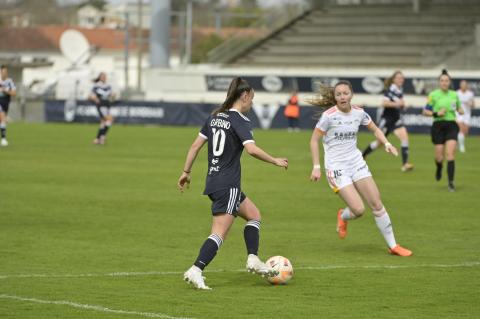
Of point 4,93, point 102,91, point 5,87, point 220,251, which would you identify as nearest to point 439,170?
point 220,251

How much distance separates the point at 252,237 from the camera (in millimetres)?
11297

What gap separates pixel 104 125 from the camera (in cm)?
3516

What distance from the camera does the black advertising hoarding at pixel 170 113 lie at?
4988 cm

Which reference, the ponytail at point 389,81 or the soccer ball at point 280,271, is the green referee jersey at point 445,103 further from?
the soccer ball at point 280,271

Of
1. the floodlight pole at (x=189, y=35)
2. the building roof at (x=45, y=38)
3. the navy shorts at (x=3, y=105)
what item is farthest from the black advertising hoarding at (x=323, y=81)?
the building roof at (x=45, y=38)

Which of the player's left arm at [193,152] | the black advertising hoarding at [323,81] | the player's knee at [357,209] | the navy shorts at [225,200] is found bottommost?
the black advertising hoarding at [323,81]

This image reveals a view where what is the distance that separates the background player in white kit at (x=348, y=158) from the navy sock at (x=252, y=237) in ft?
7.69

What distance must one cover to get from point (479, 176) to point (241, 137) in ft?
52.1

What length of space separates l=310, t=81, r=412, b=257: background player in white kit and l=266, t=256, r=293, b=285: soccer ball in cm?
247

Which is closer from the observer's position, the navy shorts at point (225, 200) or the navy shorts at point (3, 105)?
the navy shorts at point (225, 200)

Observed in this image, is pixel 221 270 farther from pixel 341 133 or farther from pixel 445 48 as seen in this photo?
pixel 445 48

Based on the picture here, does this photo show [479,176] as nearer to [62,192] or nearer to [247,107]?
[62,192]

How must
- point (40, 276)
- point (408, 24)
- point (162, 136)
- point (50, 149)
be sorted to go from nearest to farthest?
1. point (40, 276)
2. point (50, 149)
3. point (162, 136)
4. point (408, 24)

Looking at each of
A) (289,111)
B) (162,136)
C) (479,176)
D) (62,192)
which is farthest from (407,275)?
(289,111)
